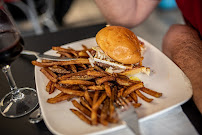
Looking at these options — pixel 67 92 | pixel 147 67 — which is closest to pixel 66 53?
pixel 67 92

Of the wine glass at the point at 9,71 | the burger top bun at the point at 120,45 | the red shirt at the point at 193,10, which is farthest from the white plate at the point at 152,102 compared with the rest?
the red shirt at the point at 193,10

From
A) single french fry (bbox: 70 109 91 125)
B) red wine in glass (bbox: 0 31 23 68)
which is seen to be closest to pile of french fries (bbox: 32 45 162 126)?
single french fry (bbox: 70 109 91 125)

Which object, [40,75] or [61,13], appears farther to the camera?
[61,13]

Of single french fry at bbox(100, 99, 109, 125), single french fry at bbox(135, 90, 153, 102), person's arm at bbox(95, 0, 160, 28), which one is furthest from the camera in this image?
person's arm at bbox(95, 0, 160, 28)

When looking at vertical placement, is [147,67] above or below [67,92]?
below

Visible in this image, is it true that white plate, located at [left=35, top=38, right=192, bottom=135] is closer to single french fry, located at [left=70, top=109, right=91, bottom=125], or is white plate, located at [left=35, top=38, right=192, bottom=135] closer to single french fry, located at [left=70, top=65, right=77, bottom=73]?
single french fry, located at [left=70, top=109, right=91, bottom=125]

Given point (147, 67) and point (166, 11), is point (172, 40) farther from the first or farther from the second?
point (166, 11)

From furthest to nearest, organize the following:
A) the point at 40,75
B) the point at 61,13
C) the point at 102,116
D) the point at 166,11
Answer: the point at 166,11
the point at 61,13
the point at 40,75
the point at 102,116
